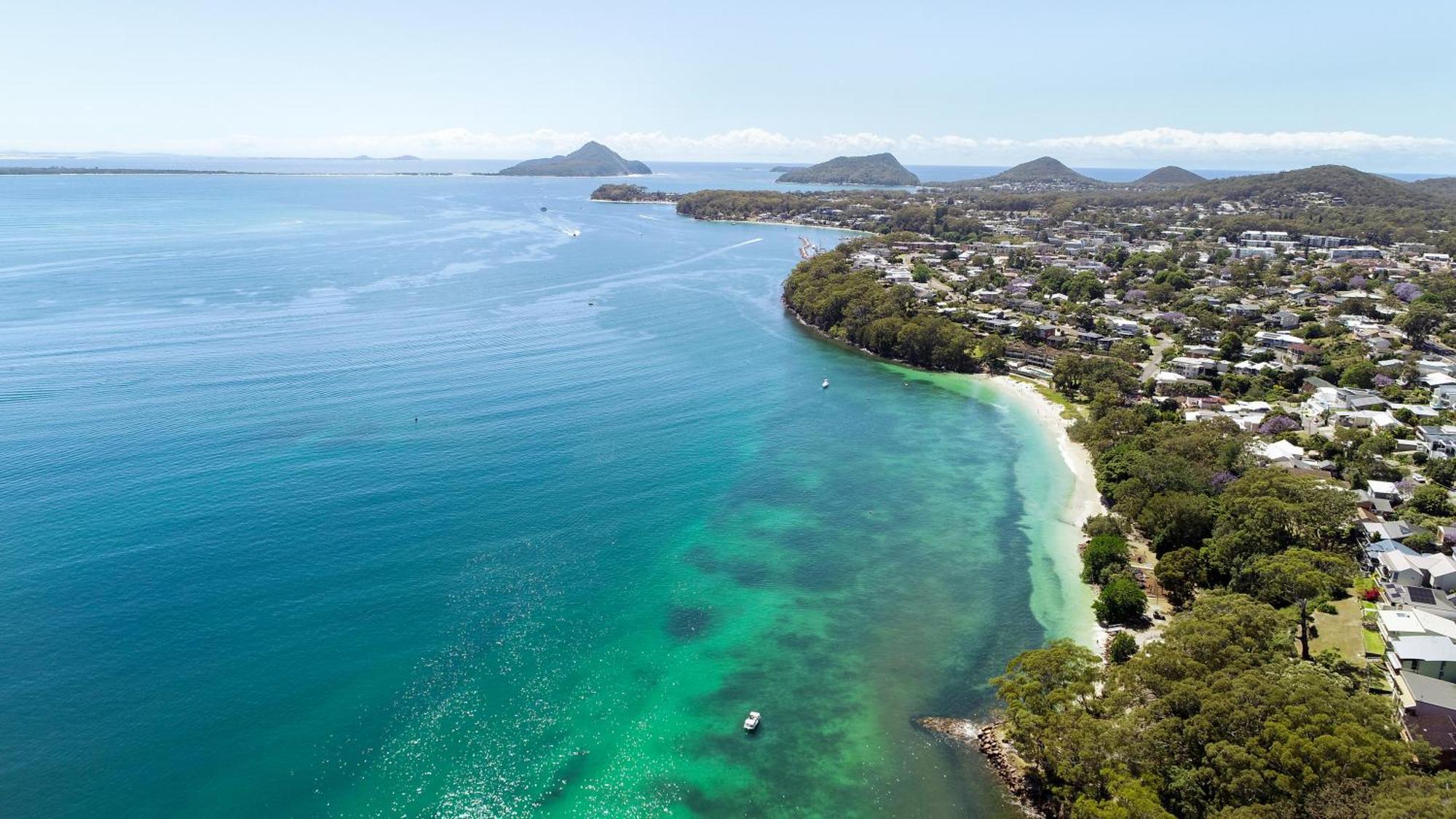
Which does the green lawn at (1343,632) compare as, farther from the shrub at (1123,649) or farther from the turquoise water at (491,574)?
the turquoise water at (491,574)

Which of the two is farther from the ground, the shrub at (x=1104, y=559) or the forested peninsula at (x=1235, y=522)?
the forested peninsula at (x=1235, y=522)

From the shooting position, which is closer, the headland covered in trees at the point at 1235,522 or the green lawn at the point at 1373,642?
the headland covered in trees at the point at 1235,522

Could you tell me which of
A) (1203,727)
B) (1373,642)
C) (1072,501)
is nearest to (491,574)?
(1203,727)

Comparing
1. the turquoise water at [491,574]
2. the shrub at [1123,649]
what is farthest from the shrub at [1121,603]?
the shrub at [1123,649]

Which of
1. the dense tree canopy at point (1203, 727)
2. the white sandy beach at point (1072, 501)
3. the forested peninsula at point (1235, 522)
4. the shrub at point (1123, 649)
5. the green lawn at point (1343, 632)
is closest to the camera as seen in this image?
the dense tree canopy at point (1203, 727)

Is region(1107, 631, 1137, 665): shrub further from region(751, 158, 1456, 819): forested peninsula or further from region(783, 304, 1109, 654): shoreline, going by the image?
region(783, 304, 1109, 654): shoreline
